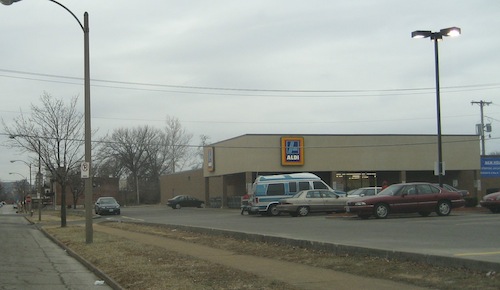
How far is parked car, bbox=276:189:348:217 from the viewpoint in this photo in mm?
28156

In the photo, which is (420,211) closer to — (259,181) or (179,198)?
(259,181)

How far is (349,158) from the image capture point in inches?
1837

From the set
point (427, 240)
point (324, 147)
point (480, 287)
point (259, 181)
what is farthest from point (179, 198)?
point (480, 287)

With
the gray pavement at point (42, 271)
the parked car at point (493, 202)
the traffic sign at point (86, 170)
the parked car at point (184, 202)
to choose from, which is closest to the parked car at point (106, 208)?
the parked car at point (184, 202)

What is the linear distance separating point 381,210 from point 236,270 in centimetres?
1308

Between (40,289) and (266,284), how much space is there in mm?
4486

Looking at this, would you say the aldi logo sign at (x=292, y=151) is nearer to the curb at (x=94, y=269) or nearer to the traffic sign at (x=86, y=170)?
the curb at (x=94, y=269)

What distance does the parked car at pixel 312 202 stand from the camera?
28.2 m

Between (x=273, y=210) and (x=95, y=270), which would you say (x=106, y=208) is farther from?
(x=95, y=270)

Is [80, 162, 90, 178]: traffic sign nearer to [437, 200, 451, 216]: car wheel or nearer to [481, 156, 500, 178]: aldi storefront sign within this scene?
[437, 200, 451, 216]: car wheel

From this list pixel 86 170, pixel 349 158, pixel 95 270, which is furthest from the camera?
pixel 349 158

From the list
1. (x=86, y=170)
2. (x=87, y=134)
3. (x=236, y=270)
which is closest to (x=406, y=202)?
(x=86, y=170)

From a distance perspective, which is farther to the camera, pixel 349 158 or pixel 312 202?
pixel 349 158

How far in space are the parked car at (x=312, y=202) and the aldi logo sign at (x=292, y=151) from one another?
54.4 feet
